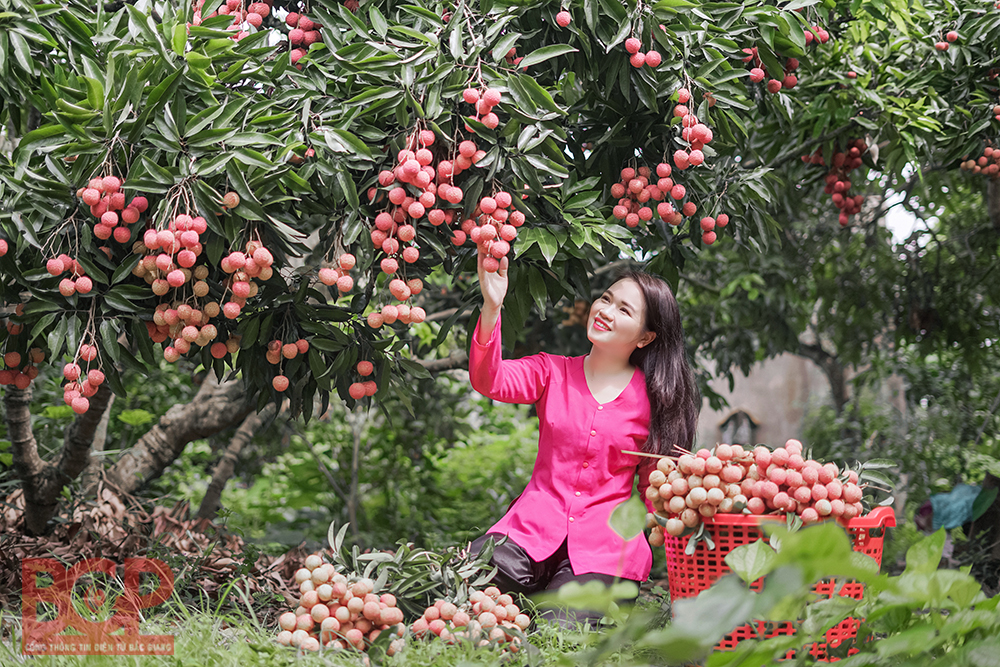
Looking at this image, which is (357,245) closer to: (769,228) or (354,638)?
(354,638)

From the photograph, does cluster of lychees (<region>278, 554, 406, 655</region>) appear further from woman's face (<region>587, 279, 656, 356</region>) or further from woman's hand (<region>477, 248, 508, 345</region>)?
woman's face (<region>587, 279, 656, 356</region>)

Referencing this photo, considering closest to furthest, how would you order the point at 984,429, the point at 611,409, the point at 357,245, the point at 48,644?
the point at 48,644 → the point at 357,245 → the point at 611,409 → the point at 984,429

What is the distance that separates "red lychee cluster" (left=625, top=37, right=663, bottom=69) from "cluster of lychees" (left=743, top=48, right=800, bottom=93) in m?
0.36

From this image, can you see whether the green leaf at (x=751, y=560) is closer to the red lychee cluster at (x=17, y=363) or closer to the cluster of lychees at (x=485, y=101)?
the cluster of lychees at (x=485, y=101)

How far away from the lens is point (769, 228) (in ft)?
8.86

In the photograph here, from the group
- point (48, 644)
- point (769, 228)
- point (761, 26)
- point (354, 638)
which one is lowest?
→ point (48, 644)

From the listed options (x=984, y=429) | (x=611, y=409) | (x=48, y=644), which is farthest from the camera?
(x=984, y=429)

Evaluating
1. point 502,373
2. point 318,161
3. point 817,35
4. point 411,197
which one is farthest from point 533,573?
point 817,35

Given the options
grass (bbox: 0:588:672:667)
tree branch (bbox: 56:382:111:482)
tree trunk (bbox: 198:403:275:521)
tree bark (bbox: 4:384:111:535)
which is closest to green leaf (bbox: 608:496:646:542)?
grass (bbox: 0:588:672:667)

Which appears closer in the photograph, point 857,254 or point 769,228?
point 769,228

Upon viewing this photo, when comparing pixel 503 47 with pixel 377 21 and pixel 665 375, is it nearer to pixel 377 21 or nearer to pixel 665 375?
pixel 377 21

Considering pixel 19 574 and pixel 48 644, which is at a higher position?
pixel 48 644

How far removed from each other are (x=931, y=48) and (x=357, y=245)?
226 cm

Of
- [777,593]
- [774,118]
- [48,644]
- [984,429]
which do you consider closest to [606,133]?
[774,118]
